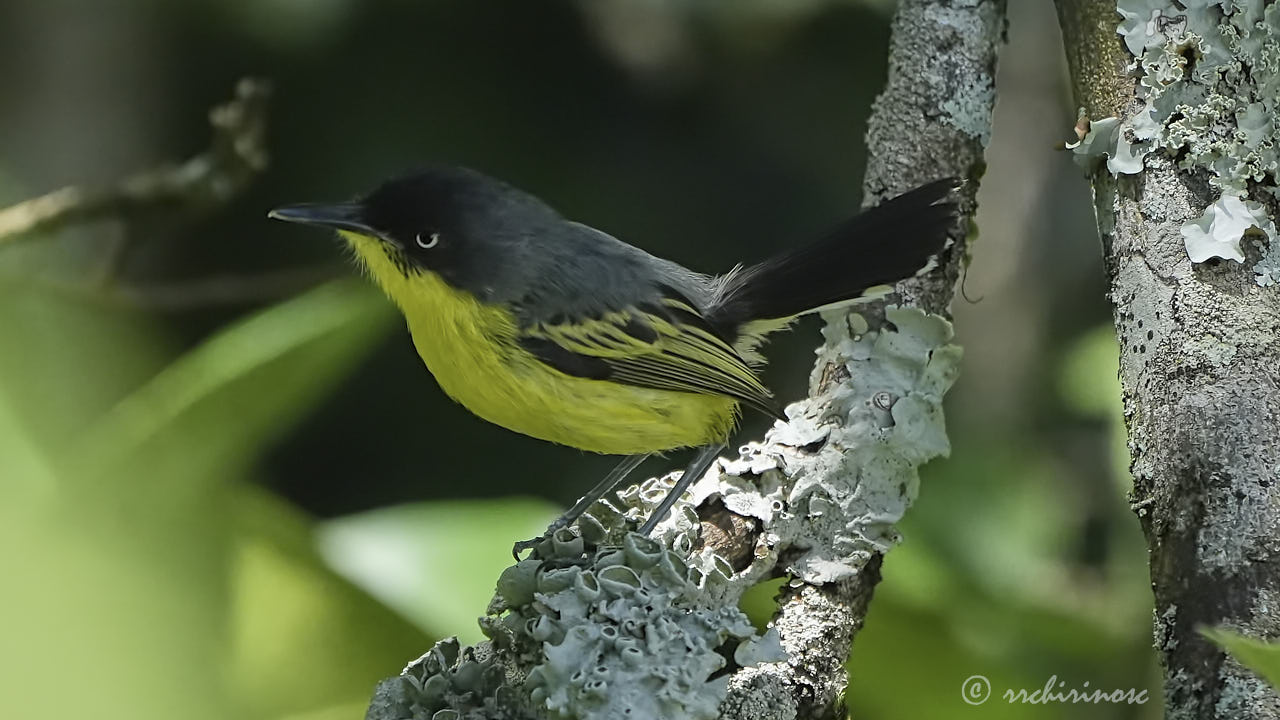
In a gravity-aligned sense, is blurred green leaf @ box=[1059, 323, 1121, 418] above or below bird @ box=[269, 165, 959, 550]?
above

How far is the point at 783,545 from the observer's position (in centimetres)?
209

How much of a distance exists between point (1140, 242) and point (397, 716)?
140cm

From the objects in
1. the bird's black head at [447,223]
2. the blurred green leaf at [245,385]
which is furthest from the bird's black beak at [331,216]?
the blurred green leaf at [245,385]

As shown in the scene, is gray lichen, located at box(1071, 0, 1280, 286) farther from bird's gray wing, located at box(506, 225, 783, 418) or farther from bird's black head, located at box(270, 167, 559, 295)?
bird's black head, located at box(270, 167, 559, 295)

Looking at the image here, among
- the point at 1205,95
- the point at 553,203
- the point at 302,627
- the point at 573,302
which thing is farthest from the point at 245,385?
the point at 553,203

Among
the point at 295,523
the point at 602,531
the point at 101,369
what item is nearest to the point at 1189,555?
the point at 602,531

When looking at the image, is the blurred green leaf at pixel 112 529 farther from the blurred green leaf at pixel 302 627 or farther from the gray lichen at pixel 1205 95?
the gray lichen at pixel 1205 95

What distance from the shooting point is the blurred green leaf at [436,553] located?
7.70 ft

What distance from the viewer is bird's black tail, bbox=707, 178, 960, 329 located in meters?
2.24

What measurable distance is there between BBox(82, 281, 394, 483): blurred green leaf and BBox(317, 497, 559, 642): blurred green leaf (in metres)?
0.42

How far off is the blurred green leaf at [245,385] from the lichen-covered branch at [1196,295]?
47.6 inches

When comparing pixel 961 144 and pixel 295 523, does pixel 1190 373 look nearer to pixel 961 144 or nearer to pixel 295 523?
pixel 961 144

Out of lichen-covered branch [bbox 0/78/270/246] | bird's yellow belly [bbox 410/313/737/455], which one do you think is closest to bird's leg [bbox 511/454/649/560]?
bird's yellow belly [bbox 410/313/737/455]

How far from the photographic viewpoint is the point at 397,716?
1.79 meters
